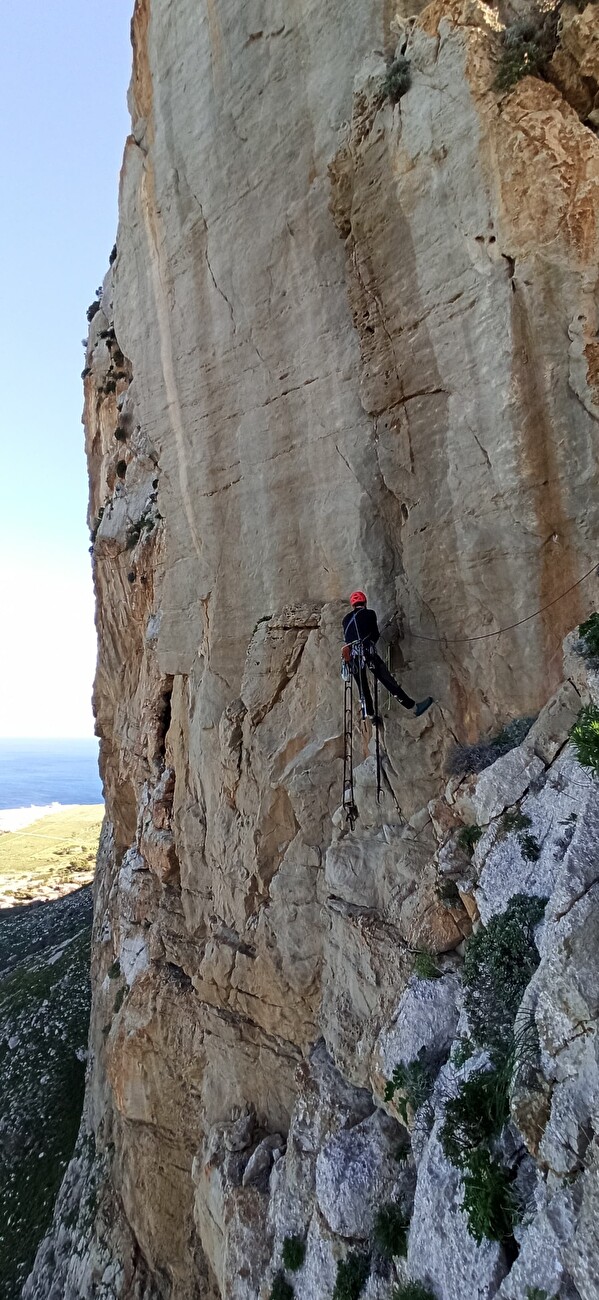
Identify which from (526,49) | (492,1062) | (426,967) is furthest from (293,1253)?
(526,49)

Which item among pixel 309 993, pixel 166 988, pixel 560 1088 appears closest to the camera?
pixel 560 1088

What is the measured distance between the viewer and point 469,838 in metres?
7.68

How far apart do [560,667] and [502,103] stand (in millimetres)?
7555

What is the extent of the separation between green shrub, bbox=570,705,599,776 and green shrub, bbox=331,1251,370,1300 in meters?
5.90

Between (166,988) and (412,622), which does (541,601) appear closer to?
(412,622)

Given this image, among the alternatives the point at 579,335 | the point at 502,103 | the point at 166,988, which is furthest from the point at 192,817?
the point at 502,103

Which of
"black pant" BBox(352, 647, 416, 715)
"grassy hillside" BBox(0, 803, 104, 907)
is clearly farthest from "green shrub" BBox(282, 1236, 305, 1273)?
"grassy hillside" BBox(0, 803, 104, 907)

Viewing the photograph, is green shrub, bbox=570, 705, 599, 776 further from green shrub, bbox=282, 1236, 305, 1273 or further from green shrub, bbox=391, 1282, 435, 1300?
green shrub, bbox=282, 1236, 305, 1273

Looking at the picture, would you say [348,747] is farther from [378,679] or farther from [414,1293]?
[414,1293]

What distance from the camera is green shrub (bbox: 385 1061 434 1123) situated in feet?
21.4

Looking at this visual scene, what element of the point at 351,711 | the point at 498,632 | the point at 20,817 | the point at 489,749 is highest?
the point at 498,632

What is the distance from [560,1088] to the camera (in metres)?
4.80

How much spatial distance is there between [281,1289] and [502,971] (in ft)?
18.3

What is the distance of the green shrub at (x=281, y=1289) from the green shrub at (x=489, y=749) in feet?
21.8
